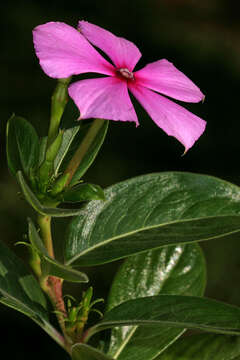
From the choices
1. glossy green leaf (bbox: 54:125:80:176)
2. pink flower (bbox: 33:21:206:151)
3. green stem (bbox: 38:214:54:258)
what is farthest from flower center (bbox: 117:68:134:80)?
green stem (bbox: 38:214:54:258)

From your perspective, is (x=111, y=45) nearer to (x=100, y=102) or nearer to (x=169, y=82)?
(x=169, y=82)

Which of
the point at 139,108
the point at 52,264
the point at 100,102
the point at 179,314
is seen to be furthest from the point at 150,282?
the point at 139,108

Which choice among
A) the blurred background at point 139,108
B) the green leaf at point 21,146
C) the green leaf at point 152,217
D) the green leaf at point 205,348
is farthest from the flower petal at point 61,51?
the blurred background at point 139,108

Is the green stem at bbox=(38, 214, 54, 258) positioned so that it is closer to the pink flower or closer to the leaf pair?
the leaf pair

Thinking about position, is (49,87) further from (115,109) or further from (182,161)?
(115,109)

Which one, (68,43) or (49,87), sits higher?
(68,43)

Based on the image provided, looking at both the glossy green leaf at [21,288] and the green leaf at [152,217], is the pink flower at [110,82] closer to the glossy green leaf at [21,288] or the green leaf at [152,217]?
the green leaf at [152,217]

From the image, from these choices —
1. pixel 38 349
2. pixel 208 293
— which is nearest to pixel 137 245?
pixel 38 349
